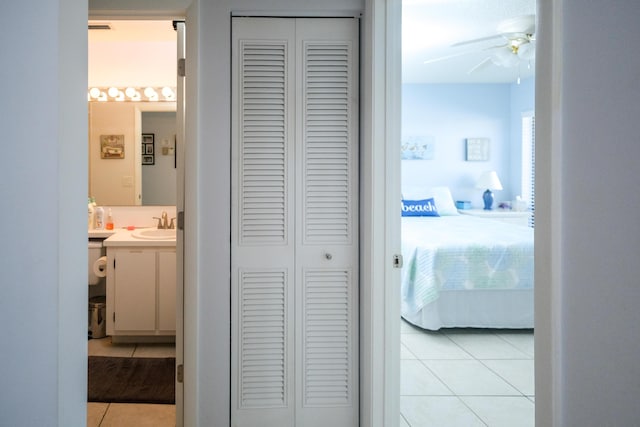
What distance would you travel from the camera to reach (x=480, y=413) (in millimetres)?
2611

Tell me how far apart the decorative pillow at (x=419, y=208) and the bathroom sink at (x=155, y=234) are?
319 centimetres

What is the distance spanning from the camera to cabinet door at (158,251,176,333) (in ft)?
11.8

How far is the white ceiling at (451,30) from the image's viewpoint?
12.8ft

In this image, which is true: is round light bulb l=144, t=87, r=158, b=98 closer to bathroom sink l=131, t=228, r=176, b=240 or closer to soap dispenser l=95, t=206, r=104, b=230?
soap dispenser l=95, t=206, r=104, b=230

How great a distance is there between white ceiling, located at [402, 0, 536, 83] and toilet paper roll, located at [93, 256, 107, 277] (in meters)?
3.05

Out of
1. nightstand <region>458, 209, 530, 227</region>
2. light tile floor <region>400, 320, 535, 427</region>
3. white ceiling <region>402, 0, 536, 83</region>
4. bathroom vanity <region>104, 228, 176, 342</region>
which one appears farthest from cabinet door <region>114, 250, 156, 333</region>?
nightstand <region>458, 209, 530, 227</region>

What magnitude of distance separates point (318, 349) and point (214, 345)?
0.52 m

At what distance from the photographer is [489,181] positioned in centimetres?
664

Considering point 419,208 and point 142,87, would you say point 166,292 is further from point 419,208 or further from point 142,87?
point 419,208

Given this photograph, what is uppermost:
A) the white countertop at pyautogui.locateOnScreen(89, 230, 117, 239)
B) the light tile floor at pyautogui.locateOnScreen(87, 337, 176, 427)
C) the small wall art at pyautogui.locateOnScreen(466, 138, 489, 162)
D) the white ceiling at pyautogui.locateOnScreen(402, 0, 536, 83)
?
the white ceiling at pyautogui.locateOnScreen(402, 0, 536, 83)

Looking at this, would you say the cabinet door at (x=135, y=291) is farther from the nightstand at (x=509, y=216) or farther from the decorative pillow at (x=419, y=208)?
the nightstand at (x=509, y=216)
